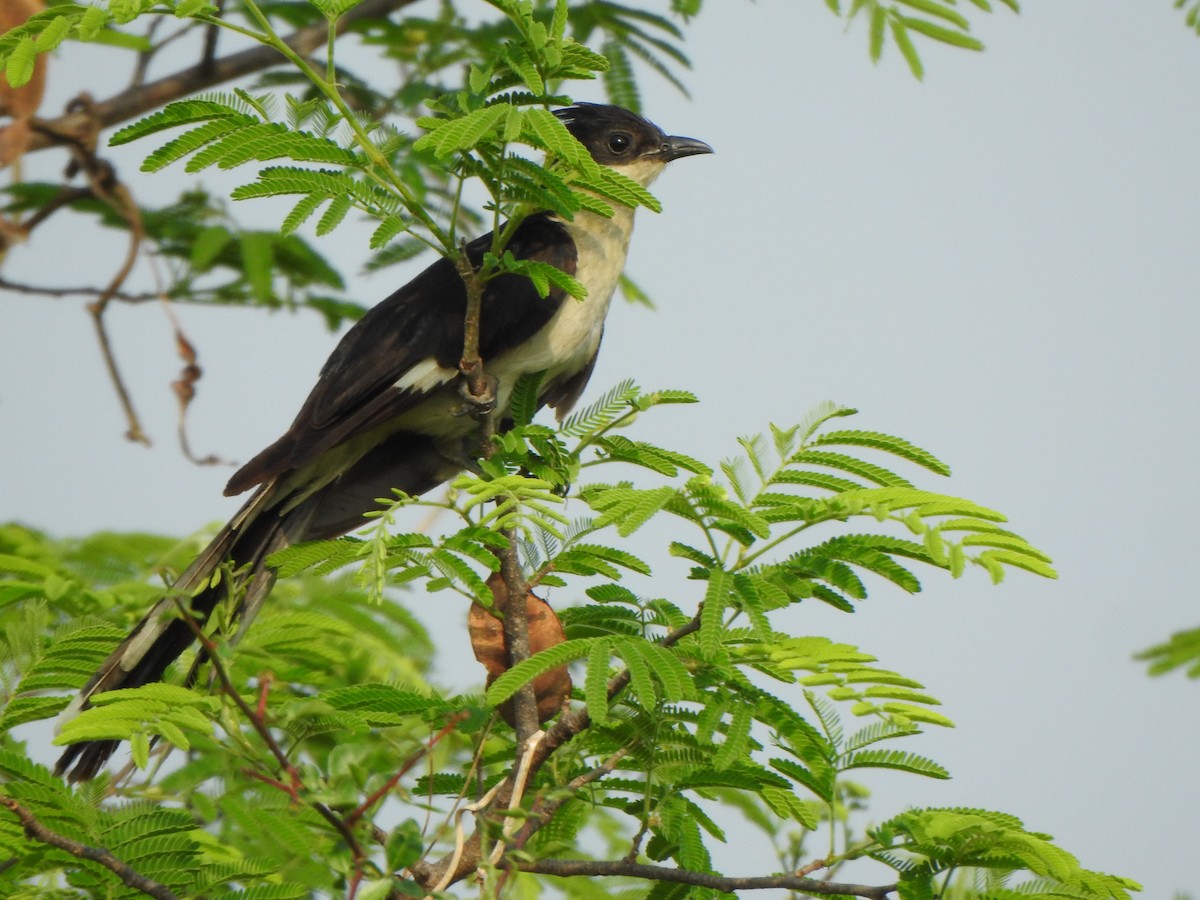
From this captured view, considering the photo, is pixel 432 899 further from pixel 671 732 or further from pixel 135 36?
pixel 135 36

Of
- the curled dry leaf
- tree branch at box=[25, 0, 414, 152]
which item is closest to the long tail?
the curled dry leaf

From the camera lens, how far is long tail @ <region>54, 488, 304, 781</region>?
10.8 ft

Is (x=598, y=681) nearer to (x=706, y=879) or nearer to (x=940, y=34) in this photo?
(x=706, y=879)

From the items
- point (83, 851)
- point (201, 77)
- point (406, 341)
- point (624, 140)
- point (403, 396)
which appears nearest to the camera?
point (83, 851)

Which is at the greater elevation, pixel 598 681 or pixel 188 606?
pixel 188 606

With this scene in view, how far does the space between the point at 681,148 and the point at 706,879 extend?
3.42m

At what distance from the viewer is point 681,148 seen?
5.24m

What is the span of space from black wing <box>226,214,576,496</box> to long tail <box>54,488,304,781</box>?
0.31 metres

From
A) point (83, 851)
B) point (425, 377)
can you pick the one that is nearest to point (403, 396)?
point (425, 377)

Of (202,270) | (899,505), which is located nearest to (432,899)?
(899,505)

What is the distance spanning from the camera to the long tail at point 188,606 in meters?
3.28

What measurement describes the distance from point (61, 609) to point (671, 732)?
187 cm

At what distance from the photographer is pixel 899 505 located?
7.77ft

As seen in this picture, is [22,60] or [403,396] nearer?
[22,60]
